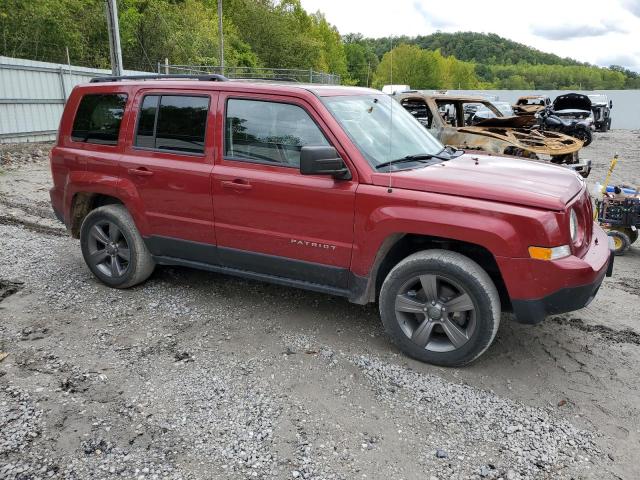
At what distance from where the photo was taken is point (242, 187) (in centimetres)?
418

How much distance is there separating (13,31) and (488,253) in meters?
23.6

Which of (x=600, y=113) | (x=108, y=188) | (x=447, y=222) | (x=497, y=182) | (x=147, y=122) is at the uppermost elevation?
(x=147, y=122)

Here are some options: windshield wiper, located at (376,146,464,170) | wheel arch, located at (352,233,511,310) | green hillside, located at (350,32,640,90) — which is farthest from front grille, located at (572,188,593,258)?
green hillside, located at (350,32,640,90)

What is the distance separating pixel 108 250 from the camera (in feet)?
16.8

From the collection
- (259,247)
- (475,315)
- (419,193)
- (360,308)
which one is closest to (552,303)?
(475,315)

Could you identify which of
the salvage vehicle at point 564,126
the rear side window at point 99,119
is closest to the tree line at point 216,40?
the rear side window at point 99,119

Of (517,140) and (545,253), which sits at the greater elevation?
(545,253)

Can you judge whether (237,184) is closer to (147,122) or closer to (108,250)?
(147,122)

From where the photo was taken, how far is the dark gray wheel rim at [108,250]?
504 cm

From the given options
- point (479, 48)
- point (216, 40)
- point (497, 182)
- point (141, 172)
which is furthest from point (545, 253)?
point (216, 40)

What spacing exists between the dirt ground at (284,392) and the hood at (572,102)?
18.7 m

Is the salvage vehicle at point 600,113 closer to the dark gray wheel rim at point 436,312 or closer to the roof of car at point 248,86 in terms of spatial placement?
the roof of car at point 248,86

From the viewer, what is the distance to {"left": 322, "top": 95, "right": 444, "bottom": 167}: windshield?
3.98 meters

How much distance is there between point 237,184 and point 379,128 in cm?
122
